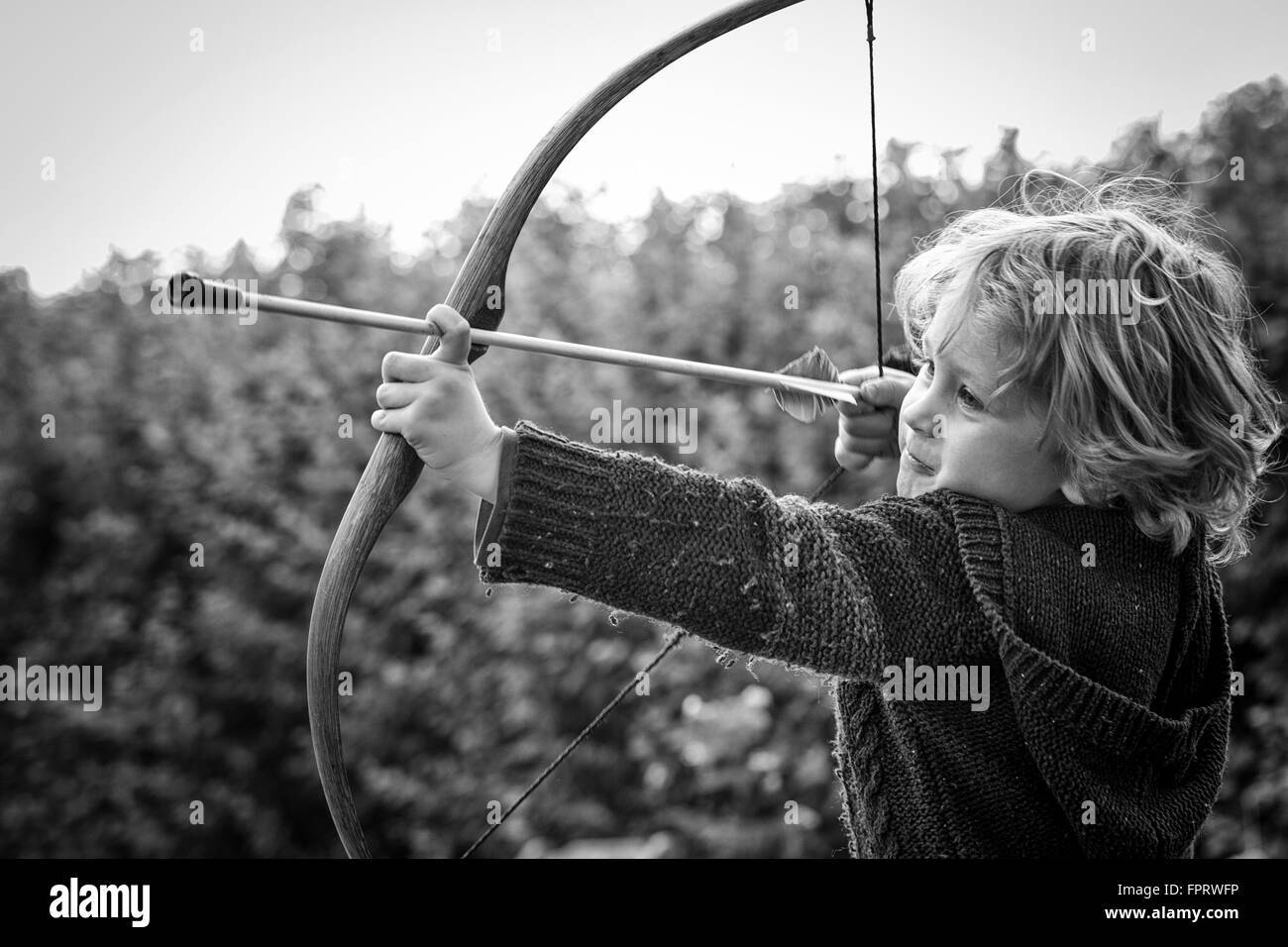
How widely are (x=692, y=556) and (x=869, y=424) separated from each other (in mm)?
728

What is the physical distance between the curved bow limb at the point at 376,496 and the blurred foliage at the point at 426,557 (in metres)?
1.35

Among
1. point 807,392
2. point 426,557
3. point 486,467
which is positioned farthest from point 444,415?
point 426,557

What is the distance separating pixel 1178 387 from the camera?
134 centimetres

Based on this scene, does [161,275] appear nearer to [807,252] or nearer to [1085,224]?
[807,252]

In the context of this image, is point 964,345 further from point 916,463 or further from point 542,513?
point 542,513

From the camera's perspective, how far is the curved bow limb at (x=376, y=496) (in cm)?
133

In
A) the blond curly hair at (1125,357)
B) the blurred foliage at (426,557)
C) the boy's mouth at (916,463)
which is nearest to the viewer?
the blond curly hair at (1125,357)

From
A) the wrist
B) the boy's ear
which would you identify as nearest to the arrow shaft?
the wrist

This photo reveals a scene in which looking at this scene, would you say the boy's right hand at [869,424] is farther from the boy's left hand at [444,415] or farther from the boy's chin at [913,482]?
the boy's left hand at [444,415]

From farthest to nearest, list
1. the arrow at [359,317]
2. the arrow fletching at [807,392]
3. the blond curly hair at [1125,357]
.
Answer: the arrow fletching at [807,392]
the blond curly hair at [1125,357]
the arrow at [359,317]

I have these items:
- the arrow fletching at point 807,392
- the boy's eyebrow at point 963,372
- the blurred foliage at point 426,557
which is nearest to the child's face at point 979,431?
the boy's eyebrow at point 963,372

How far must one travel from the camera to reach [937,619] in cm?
122
